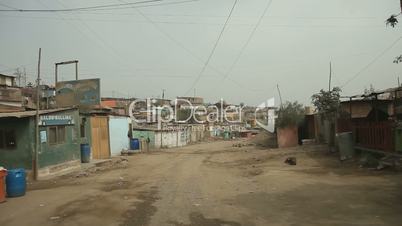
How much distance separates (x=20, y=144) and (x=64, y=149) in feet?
11.0

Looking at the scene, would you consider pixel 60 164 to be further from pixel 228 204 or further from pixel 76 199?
pixel 228 204

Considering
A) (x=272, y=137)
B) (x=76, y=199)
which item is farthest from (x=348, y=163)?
(x=272, y=137)

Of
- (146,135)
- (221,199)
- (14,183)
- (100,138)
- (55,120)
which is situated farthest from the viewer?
(146,135)

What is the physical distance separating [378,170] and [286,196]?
5396 mm

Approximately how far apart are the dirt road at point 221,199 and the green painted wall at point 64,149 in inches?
55.2

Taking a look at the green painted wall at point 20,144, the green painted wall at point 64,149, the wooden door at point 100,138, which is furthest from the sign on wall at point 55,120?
the wooden door at point 100,138

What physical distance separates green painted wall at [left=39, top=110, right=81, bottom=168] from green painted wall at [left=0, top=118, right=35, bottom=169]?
0.69 metres

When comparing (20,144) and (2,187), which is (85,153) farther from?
(2,187)

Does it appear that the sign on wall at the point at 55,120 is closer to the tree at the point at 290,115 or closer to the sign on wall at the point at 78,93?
the sign on wall at the point at 78,93

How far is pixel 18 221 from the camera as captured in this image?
34.4 feet

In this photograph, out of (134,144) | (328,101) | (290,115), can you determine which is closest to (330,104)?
(328,101)

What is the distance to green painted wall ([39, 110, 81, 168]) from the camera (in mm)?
20109

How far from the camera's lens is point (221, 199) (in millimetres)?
12844

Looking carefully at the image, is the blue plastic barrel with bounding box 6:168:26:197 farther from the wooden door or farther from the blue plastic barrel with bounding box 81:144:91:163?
the wooden door
